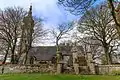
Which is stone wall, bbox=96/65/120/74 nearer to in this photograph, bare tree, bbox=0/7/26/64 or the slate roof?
bare tree, bbox=0/7/26/64

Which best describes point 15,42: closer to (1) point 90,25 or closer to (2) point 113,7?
(1) point 90,25

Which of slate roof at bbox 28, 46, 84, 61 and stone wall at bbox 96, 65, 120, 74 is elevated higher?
slate roof at bbox 28, 46, 84, 61

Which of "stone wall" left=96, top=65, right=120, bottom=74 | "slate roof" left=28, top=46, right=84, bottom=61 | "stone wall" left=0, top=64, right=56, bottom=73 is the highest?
"slate roof" left=28, top=46, right=84, bottom=61

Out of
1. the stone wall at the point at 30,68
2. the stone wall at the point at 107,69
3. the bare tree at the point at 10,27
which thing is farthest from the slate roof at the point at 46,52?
the stone wall at the point at 107,69

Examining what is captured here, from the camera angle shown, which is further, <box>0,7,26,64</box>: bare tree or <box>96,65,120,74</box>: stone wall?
<box>0,7,26,64</box>: bare tree

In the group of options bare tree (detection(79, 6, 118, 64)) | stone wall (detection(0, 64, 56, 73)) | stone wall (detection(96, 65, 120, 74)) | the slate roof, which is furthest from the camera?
the slate roof

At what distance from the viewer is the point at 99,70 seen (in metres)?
27.0

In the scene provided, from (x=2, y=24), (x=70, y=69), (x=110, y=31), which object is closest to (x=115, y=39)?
(x=110, y=31)

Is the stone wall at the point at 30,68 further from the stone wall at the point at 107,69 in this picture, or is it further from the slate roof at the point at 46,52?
the slate roof at the point at 46,52

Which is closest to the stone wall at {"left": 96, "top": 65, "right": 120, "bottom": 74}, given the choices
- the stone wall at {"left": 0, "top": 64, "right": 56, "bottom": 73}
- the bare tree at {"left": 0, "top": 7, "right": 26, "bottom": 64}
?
the stone wall at {"left": 0, "top": 64, "right": 56, "bottom": 73}

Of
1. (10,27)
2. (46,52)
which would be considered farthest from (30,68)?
(46,52)

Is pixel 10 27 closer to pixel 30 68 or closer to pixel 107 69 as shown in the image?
pixel 30 68

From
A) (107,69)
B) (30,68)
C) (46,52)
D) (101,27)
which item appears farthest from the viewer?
(46,52)

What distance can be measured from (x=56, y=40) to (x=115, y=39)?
13726 millimetres
